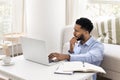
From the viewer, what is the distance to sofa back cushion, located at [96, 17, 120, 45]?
123 inches

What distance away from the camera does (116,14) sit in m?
3.56

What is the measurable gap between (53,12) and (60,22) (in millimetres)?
253

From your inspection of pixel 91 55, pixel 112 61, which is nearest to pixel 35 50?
pixel 91 55

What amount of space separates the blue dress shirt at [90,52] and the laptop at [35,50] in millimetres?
269

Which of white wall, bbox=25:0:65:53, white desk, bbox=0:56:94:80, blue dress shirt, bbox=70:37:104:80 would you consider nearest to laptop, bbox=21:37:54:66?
white desk, bbox=0:56:94:80

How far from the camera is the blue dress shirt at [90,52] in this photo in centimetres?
198

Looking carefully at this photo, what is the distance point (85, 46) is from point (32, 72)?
0.72 m

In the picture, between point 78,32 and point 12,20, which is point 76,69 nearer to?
point 78,32

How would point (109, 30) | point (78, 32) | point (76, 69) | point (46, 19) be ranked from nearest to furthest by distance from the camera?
point (76, 69), point (78, 32), point (109, 30), point (46, 19)

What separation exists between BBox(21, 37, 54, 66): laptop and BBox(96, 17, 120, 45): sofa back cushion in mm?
1474

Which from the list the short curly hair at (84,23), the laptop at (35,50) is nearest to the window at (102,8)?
the short curly hair at (84,23)

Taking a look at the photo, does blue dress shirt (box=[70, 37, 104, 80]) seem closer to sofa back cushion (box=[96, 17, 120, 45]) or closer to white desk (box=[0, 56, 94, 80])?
white desk (box=[0, 56, 94, 80])

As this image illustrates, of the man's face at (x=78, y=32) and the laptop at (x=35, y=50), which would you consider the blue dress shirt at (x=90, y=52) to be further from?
the laptop at (x=35, y=50)

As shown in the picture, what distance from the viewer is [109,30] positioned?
319cm
